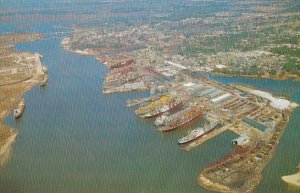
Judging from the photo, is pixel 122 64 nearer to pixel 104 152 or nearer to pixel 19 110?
pixel 19 110

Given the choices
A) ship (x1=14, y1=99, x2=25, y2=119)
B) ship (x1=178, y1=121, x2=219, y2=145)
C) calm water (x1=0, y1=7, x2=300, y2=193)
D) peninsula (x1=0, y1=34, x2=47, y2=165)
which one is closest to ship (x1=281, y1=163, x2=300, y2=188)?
calm water (x1=0, y1=7, x2=300, y2=193)

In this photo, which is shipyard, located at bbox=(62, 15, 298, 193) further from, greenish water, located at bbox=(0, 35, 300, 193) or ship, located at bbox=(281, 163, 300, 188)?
ship, located at bbox=(281, 163, 300, 188)

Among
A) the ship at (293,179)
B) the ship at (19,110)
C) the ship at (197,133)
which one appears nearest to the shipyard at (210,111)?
the ship at (197,133)

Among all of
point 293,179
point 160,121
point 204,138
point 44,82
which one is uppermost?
point 44,82

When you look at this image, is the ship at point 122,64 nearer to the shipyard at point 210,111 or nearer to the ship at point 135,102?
the shipyard at point 210,111

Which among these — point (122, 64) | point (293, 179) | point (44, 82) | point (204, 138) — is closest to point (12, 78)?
point (44, 82)

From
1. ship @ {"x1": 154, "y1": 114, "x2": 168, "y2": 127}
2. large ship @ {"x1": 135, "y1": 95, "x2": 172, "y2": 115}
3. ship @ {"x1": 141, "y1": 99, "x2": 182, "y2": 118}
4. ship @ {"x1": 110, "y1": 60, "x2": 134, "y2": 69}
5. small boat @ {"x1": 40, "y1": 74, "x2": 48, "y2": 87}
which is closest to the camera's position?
ship @ {"x1": 154, "y1": 114, "x2": 168, "y2": 127}

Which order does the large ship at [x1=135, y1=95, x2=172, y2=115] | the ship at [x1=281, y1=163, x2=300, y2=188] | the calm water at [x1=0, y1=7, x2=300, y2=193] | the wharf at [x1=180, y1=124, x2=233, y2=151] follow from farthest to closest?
1. the large ship at [x1=135, y1=95, x2=172, y2=115]
2. the wharf at [x1=180, y1=124, x2=233, y2=151]
3. the calm water at [x1=0, y1=7, x2=300, y2=193]
4. the ship at [x1=281, y1=163, x2=300, y2=188]
